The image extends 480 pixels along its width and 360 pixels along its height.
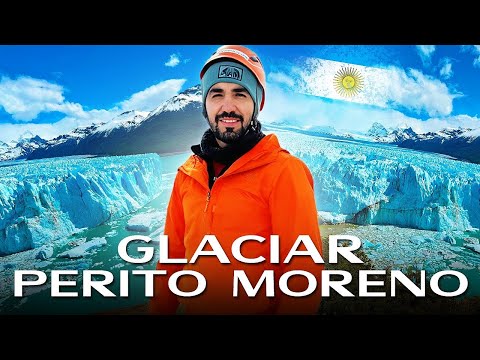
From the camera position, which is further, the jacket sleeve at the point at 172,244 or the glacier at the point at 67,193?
the glacier at the point at 67,193

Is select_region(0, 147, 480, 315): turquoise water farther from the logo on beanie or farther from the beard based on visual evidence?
the logo on beanie

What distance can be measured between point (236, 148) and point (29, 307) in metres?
2.69

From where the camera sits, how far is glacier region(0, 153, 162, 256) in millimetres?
3537

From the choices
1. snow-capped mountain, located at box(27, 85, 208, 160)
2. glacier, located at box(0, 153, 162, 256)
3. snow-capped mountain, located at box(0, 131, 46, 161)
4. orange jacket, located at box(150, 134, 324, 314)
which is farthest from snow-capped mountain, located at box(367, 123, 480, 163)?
snow-capped mountain, located at box(0, 131, 46, 161)

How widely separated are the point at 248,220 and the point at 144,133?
9.08 feet

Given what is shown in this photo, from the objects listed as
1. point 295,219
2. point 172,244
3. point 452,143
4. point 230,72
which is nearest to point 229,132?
point 230,72

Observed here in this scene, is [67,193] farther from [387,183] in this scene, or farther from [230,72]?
[387,183]

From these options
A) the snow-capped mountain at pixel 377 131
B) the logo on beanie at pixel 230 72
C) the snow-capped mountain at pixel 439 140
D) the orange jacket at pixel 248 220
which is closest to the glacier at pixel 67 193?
the snow-capped mountain at pixel 377 131

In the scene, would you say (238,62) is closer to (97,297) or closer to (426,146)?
(97,297)

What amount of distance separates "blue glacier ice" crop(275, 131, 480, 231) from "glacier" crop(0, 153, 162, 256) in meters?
1.58

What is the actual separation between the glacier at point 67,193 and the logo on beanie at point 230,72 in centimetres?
251

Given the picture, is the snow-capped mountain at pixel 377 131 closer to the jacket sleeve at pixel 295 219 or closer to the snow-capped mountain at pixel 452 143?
the snow-capped mountain at pixel 452 143

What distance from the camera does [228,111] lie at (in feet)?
4.46

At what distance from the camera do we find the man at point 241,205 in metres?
1.20
